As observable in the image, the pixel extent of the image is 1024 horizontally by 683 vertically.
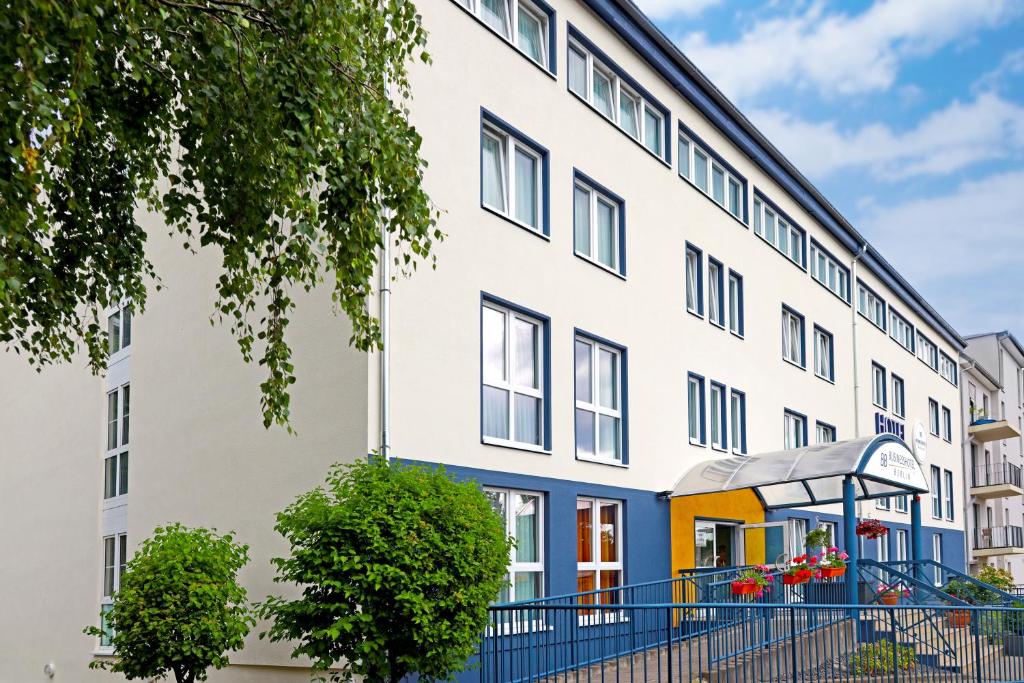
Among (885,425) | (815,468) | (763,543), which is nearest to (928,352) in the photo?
(885,425)

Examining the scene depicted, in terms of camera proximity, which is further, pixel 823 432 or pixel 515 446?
pixel 823 432

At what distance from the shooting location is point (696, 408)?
21.2m

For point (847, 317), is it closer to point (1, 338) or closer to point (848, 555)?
point (848, 555)

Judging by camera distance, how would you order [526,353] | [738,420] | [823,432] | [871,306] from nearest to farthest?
[526,353] → [738,420] → [823,432] → [871,306]

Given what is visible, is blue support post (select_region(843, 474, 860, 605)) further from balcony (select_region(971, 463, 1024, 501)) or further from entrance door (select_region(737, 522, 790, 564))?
balcony (select_region(971, 463, 1024, 501))

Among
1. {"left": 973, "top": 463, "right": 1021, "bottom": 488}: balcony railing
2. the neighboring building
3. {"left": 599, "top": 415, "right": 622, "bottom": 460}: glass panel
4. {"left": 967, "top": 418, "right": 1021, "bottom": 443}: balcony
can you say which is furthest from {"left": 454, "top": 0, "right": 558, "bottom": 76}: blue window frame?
{"left": 973, "top": 463, "right": 1021, "bottom": 488}: balcony railing

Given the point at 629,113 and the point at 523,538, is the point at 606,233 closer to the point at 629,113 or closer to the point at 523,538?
the point at 629,113

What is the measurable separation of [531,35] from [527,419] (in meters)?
5.75

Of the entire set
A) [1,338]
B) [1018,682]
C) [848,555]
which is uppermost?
[1,338]

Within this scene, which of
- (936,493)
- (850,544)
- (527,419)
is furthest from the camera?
(936,493)

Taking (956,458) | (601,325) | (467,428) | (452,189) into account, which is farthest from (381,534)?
(956,458)

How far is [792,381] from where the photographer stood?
87.4ft

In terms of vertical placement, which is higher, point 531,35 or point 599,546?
point 531,35

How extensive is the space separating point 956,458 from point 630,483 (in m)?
30.8
